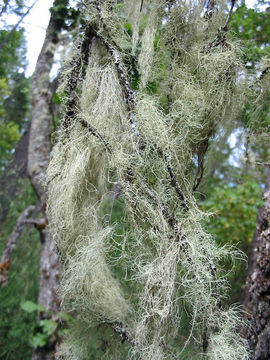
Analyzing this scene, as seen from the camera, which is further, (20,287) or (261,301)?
(20,287)

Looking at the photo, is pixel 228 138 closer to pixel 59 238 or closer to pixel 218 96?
pixel 218 96

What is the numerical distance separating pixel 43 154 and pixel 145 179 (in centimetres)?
121

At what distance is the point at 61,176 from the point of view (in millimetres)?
1008

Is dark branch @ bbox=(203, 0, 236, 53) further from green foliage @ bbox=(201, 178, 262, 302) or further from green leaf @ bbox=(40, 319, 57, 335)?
green foliage @ bbox=(201, 178, 262, 302)

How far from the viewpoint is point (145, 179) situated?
948 mm

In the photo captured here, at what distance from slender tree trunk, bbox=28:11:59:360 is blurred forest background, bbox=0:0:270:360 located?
1.7 inches

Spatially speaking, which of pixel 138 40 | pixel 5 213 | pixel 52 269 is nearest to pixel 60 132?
pixel 138 40

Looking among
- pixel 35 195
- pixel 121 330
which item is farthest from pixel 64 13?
pixel 35 195

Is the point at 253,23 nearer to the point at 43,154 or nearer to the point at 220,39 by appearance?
the point at 220,39

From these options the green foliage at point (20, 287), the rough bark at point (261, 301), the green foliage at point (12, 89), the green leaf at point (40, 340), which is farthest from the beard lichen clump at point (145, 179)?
the green foliage at point (20, 287)

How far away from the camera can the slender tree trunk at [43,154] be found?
6.02ft

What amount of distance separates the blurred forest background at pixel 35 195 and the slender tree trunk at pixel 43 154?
4 cm

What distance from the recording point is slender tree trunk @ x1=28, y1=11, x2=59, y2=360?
1.83 m

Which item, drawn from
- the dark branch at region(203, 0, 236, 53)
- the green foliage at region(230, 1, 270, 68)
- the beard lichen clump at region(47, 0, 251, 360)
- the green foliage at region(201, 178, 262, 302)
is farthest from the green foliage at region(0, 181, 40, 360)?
the dark branch at region(203, 0, 236, 53)
